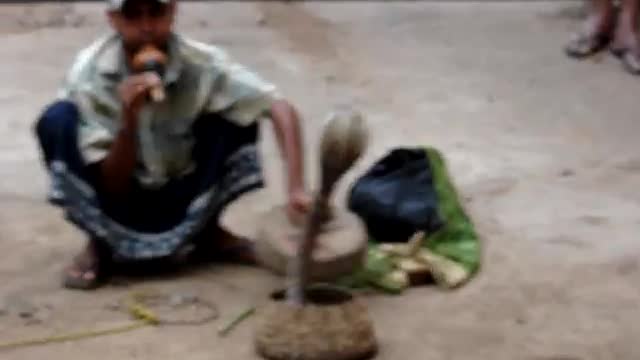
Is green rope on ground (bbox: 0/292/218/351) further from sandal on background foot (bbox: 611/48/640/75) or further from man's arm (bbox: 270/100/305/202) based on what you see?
sandal on background foot (bbox: 611/48/640/75)

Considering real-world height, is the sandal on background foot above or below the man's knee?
below

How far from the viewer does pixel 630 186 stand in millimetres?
5227

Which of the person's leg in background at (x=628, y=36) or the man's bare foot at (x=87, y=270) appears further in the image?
the person's leg in background at (x=628, y=36)

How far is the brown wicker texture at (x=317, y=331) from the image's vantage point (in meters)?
3.59

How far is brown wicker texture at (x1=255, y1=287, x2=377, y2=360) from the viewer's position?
3592mm

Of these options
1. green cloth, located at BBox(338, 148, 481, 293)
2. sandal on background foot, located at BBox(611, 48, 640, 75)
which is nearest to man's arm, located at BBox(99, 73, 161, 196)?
green cloth, located at BBox(338, 148, 481, 293)

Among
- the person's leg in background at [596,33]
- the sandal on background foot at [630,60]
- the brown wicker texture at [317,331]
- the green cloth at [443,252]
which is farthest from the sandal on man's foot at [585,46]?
the brown wicker texture at [317,331]

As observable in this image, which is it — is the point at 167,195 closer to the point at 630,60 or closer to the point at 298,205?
the point at 298,205

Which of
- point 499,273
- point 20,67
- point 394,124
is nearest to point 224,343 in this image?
point 499,273

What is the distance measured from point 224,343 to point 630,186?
6.17ft

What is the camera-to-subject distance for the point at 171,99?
13.8 ft

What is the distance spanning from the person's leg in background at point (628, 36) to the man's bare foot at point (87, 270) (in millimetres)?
3479

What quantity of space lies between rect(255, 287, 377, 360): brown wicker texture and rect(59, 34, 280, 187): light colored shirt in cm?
69

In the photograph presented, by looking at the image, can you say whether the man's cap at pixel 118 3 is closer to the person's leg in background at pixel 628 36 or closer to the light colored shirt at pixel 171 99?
the light colored shirt at pixel 171 99
